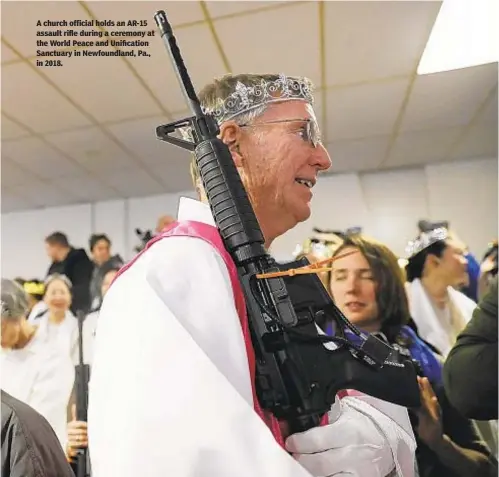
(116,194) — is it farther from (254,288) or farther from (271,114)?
(254,288)

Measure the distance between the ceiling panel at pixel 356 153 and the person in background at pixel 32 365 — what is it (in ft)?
2.25

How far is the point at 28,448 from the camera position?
0.75m

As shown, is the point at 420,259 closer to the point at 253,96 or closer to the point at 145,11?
the point at 253,96

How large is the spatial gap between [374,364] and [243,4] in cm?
87

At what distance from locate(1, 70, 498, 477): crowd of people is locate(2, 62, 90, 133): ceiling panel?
316mm

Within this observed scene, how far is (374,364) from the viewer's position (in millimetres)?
529

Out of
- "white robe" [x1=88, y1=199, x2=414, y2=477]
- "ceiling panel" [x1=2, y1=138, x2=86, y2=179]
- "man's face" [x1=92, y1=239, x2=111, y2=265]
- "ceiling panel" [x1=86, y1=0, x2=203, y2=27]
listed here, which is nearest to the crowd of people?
"white robe" [x1=88, y1=199, x2=414, y2=477]

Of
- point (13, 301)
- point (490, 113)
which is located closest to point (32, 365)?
point (13, 301)

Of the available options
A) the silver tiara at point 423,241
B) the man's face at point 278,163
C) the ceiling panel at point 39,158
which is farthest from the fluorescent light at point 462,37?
the ceiling panel at point 39,158

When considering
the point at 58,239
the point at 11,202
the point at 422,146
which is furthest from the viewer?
the point at 58,239

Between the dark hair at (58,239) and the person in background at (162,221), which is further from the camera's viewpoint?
the dark hair at (58,239)

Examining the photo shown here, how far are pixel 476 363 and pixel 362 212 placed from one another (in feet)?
1.91

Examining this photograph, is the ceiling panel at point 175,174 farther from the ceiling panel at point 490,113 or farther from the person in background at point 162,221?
the ceiling panel at point 490,113

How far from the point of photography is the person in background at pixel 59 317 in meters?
1.04
